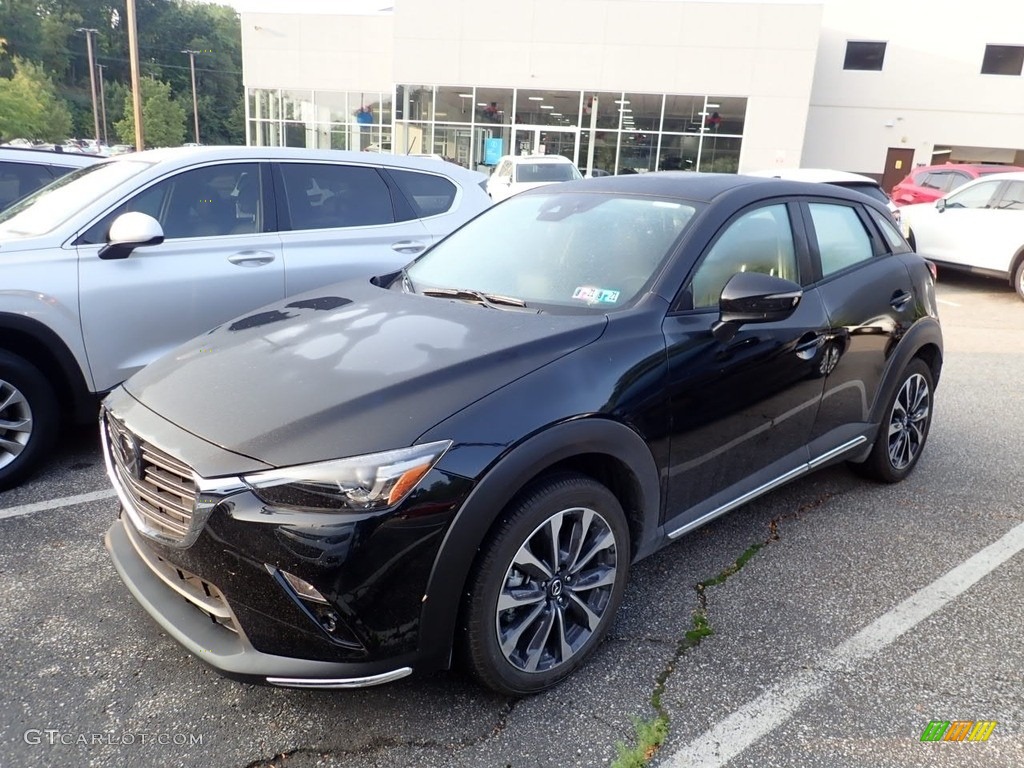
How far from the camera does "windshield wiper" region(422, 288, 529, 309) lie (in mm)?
2969

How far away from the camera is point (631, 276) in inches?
117

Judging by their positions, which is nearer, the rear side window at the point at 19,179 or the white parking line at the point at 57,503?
the white parking line at the point at 57,503

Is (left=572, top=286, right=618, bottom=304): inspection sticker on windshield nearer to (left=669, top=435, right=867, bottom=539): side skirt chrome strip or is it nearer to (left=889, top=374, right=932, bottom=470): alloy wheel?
(left=669, top=435, right=867, bottom=539): side skirt chrome strip

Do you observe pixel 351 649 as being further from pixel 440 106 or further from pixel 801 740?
pixel 440 106

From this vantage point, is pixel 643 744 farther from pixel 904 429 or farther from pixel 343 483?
pixel 904 429

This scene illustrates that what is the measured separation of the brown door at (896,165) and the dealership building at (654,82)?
0.17ft

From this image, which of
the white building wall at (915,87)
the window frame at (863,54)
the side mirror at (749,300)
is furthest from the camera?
the window frame at (863,54)

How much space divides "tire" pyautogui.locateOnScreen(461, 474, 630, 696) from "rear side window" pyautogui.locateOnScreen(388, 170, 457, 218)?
3.56 metres

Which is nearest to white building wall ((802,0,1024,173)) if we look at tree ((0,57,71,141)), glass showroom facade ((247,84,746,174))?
glass showroom facade ((247,84,746,174))

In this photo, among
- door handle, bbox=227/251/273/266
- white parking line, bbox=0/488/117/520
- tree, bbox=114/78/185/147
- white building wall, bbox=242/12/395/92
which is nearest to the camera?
white parking line, bbox=0/488/117/520

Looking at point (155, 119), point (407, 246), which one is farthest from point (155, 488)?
point (155, 119)

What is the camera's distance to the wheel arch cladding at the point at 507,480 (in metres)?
2.12

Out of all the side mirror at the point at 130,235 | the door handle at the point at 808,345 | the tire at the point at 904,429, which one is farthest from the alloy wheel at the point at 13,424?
the tire at the point at 904,429

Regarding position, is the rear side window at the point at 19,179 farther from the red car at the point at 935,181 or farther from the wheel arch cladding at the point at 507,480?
the red car at the point at 935,181
